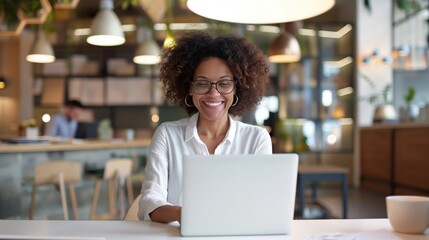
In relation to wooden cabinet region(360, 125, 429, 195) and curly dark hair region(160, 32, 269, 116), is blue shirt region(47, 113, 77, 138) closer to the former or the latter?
curly dark hair region(160, 32, 269, 116)

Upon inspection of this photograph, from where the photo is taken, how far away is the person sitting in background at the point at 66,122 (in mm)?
6812

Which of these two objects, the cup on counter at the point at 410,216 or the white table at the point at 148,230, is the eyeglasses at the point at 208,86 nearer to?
the white table at the point at 148,230

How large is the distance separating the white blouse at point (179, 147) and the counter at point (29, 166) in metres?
2.96

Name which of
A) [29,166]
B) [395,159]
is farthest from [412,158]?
[29,166]

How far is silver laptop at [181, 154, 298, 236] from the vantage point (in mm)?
1230

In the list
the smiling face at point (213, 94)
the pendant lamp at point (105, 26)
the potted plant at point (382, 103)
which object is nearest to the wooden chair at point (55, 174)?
the pendant lamp at point (105, 26)

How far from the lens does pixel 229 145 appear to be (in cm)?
199

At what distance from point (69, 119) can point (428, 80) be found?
761 centimetres

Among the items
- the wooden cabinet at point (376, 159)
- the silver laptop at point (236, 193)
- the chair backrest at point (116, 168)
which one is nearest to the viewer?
the silver laptop at point (236, 193)

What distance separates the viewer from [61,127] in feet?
22.6

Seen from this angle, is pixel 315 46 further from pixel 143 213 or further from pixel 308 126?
pixel 143 213

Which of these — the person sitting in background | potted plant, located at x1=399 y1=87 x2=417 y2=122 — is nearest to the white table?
the person sitting in background

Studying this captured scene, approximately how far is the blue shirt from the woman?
5.11 meters

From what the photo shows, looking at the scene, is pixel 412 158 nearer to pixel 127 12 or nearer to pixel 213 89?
pixel 127 12
